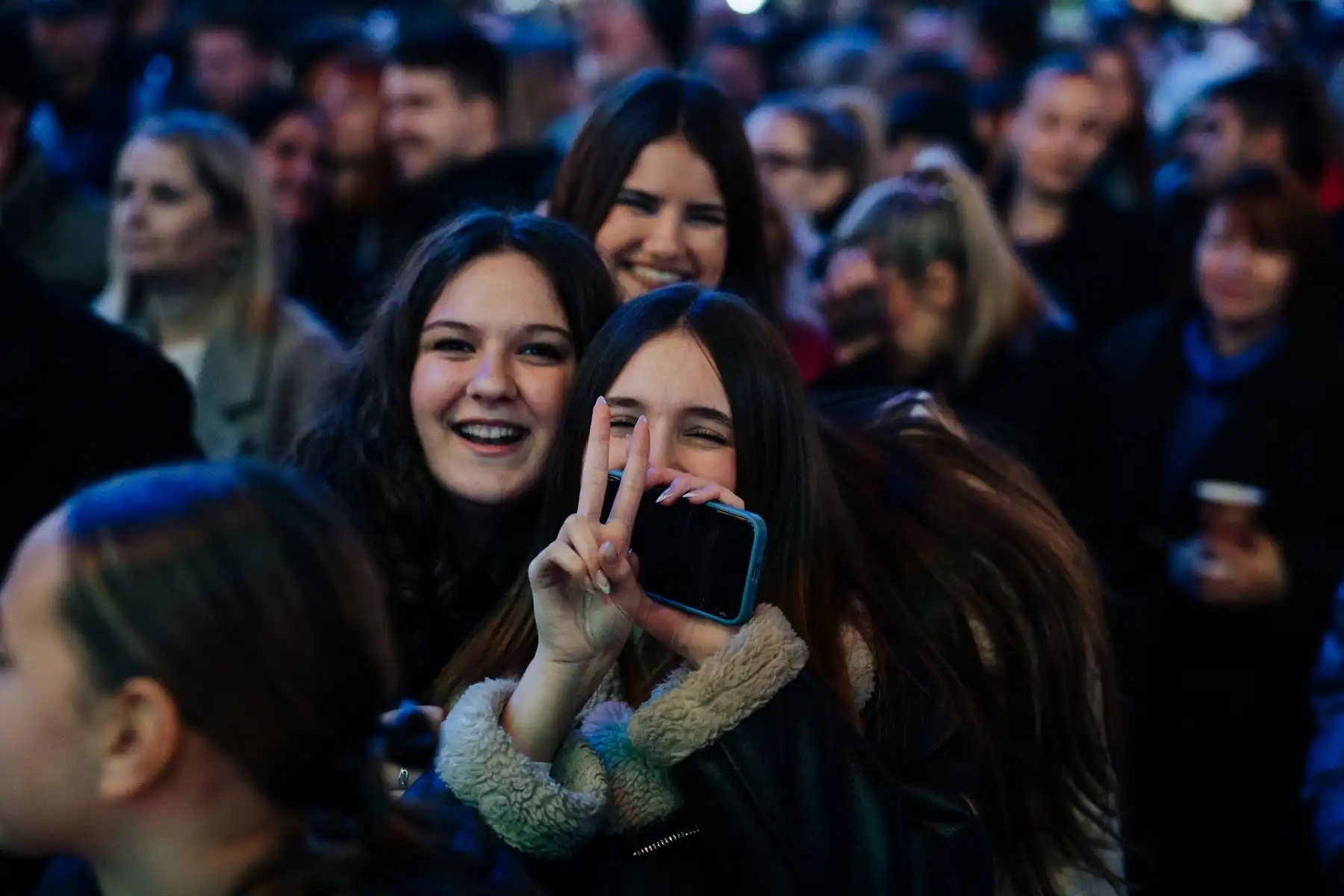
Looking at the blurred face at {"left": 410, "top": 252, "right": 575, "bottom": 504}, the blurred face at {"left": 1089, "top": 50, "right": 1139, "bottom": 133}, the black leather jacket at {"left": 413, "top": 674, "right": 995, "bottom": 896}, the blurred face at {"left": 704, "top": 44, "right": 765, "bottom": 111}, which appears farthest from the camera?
the blurred face at {"left": 704, "top": 44, "right": 765, "bottom": 111}

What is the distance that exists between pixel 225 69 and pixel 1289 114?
174 inches

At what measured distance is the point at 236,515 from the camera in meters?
1.83

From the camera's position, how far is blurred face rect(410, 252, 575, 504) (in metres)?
Answer: 3.01

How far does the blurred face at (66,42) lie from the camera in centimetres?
738

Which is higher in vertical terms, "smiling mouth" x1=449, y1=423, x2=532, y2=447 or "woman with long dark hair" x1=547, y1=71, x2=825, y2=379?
"woman with long dark hair" x1=547, y1=71, x2=825, y2=379

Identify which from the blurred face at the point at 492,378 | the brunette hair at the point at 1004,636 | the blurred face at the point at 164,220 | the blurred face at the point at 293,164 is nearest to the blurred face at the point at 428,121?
the blurred face at the point at 293,164

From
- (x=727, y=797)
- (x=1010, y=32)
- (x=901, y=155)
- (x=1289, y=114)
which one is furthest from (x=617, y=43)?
(x=727, y=797)

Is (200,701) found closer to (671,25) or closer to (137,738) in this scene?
(137,738)

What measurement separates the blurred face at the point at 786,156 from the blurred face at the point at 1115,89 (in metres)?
1.46

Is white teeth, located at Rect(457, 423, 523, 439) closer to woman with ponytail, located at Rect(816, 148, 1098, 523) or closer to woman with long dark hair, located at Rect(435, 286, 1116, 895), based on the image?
woman with long dark hair, located at Rect(435, 286, 1116, 895)

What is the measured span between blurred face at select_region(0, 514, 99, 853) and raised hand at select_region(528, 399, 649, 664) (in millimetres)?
→ 644

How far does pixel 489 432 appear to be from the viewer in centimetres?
303

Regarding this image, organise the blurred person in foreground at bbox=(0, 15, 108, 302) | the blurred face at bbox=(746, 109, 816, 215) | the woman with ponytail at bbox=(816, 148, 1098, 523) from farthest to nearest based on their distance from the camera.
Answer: the blurred face at bbox=(746, 109, 816, 215)
the blurred person in foreground at bbox=(0, 15, 108, 302)
the woman with ponytail at bbox=(816, 148, 1098, 523)


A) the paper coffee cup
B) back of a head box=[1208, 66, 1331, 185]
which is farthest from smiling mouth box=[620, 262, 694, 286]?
back of a head box=[1208, 66, 1331, 185]
